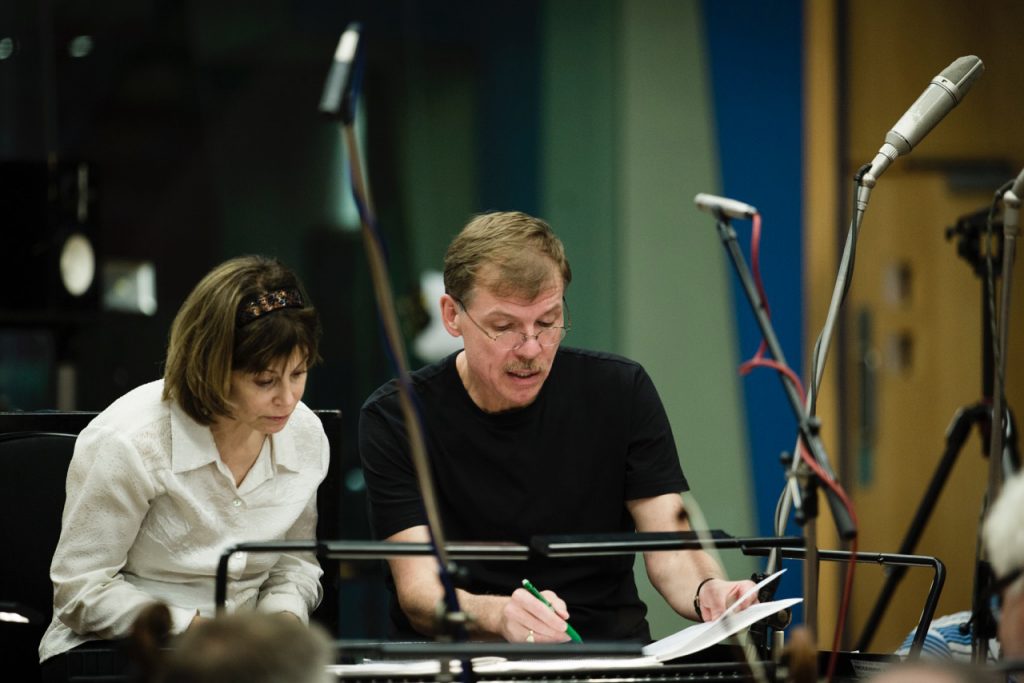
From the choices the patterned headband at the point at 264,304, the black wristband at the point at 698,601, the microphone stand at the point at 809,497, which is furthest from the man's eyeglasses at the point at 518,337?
the microphone stand at the point at 809,497

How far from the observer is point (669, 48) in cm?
418

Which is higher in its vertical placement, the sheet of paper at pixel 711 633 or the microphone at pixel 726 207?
the microphone at pixel 726 207

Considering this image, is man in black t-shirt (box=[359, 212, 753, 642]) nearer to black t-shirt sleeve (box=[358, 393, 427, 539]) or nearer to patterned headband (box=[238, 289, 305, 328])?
black t-shirt sleeve (box=[358, 393, 427, 539])

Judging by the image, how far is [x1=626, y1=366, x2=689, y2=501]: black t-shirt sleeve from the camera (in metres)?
2.08

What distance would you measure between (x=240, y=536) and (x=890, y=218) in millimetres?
3058

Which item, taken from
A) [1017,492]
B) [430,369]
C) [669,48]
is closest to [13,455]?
[430,369]

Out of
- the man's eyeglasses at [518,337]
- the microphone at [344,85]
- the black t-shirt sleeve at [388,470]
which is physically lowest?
the black t-shirt sleeve at [388,470]

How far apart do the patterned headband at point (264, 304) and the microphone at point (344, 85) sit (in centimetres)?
66

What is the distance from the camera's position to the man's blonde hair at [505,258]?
1987 mm

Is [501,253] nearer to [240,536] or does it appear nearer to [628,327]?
[240,536]

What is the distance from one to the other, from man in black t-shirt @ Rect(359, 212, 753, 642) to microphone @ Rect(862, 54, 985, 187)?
1.74 ft

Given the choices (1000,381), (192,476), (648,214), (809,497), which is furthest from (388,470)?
(648,214)

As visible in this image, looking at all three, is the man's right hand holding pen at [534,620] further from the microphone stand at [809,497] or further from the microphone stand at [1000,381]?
the microphone stand at [1000,381]

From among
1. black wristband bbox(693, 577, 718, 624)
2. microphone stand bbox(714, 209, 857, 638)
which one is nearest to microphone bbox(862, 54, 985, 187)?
microphone stand bbox(714, 209, 857, 638)
